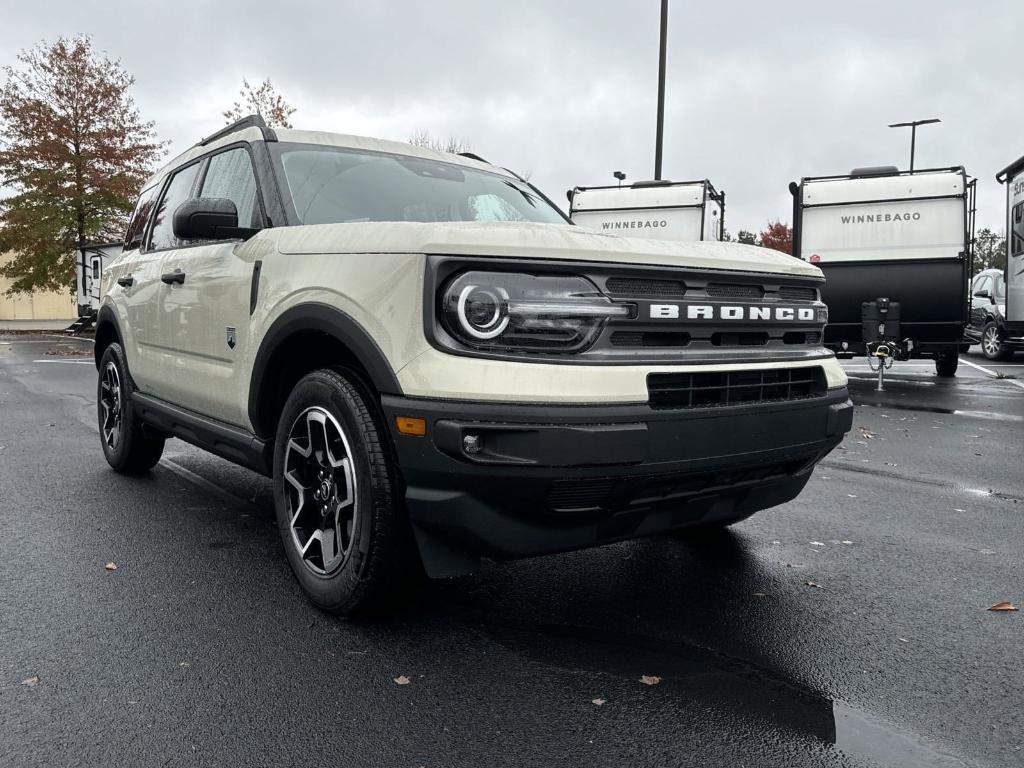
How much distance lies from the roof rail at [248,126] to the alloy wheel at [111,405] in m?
1.75

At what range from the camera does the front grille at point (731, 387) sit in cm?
271

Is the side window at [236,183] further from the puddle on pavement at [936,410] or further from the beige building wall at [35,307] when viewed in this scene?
the beige building wall at [35,307]

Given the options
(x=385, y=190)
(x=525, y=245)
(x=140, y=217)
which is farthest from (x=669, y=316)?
(x=140, y=217)

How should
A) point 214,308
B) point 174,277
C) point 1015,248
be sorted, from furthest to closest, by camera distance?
1. point 1015,248
2. point 174,277
3. point 214,308

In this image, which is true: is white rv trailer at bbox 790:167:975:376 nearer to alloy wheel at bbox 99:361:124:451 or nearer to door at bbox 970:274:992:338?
door at bbox 970:274:992:338

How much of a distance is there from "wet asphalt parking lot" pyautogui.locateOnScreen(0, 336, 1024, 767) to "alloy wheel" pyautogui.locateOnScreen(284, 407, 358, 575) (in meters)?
0.25

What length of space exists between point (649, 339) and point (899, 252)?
36.9 ft

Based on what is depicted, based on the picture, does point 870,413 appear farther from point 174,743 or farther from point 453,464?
point 174,743

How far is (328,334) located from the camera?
3.10 metres

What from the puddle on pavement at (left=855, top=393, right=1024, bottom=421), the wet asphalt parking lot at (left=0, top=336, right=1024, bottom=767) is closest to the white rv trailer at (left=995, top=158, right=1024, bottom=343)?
the puddle on pavement at (left=855, top=393, right=1024, bottom=421)

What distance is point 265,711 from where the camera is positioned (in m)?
2.48

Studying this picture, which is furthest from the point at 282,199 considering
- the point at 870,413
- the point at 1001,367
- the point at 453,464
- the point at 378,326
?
the point at 1001,367

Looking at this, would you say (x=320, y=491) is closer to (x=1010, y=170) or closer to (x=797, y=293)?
(x=797, y=293)

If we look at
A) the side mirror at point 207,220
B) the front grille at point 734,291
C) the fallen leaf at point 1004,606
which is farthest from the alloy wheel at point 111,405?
the fallen leaf at point 1004,606
